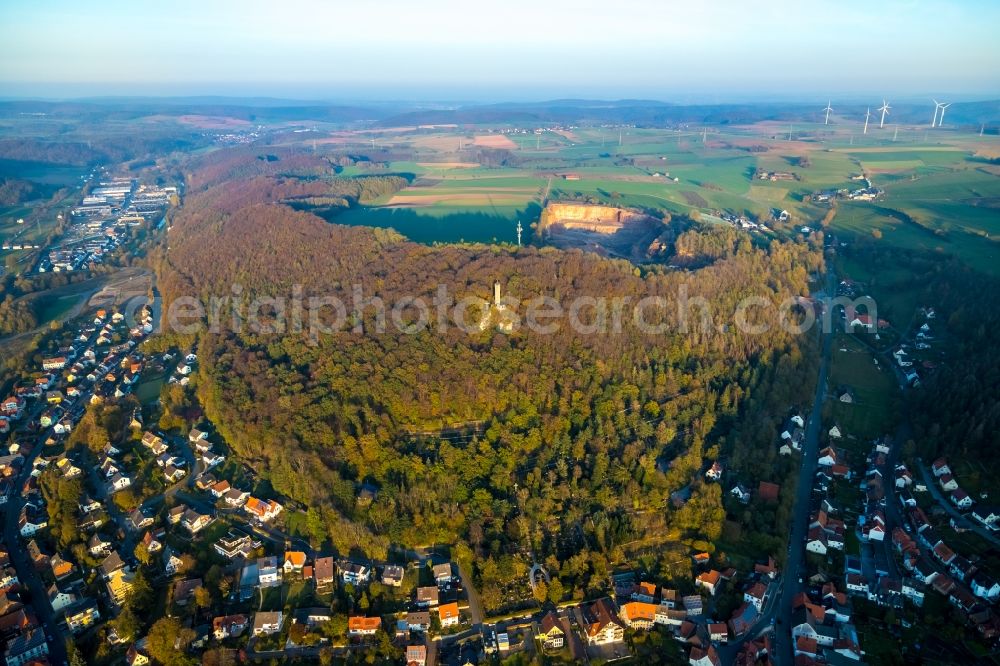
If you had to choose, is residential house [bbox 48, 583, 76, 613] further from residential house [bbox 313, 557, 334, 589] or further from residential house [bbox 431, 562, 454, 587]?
residential house [bbox 431, 562, 454, 587]

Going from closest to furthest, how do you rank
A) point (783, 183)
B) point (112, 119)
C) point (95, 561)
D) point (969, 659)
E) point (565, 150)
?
point (969, 659) < point (95, 561) < point (783, 183) < point (565, 150) < point (112, 119)

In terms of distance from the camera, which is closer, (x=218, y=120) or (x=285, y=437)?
(x=285, y=437)

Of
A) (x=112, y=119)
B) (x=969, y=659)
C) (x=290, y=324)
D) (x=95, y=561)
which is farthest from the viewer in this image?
(x=112, y=119)

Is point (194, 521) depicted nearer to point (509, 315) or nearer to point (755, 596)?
point (509, 315)

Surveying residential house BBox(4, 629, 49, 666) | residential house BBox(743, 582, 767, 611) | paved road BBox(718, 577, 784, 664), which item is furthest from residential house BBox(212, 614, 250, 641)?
residential house BBox(743, 582, 767, 611)

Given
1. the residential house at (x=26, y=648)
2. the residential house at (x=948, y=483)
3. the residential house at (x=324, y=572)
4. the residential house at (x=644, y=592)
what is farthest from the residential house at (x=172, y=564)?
the residential house at (x=948, y=483)

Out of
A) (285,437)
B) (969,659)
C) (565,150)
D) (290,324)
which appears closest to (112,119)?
(565,150)

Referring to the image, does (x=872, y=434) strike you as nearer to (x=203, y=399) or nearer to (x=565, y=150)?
(x=203, y=399)

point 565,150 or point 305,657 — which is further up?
point 565,150
